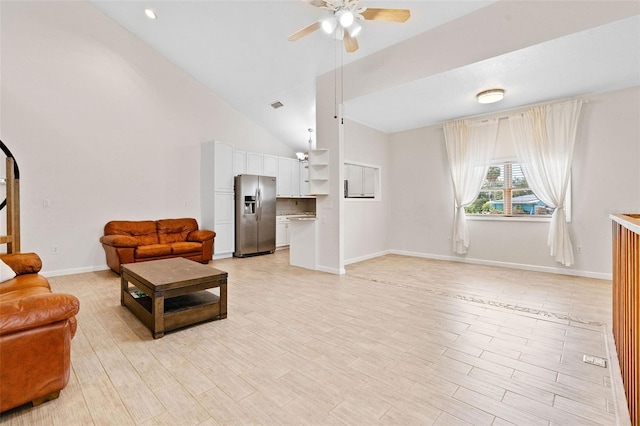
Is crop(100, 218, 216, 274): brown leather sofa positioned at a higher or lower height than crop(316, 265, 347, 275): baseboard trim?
higher

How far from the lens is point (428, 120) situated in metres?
5.90

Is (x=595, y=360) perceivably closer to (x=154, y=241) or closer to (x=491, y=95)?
(x=491, y=95)

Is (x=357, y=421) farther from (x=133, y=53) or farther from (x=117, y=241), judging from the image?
(x=133, y=53)

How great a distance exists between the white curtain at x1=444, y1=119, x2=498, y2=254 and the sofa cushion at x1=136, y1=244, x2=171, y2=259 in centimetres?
553

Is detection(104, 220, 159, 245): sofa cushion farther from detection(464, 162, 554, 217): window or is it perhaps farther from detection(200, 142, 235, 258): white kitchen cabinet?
detection(464, 162, 554, 217): window

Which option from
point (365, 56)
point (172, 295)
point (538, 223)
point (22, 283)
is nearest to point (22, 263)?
point (22, 283)

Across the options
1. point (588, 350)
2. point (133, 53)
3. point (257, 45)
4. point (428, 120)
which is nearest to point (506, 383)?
point (588, 350)

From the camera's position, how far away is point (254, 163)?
711 cm

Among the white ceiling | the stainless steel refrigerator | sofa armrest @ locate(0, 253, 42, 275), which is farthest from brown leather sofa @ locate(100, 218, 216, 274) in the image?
the white ceiling

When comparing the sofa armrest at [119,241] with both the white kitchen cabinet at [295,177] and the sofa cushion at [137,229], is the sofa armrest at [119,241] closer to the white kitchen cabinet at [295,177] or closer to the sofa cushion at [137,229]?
the sofa cushion at [137,229]

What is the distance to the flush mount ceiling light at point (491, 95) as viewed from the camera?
4.34m

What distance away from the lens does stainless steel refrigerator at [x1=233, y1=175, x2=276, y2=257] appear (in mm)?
6559

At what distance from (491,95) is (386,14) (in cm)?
238

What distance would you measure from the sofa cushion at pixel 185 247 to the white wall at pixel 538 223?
4319 mm
